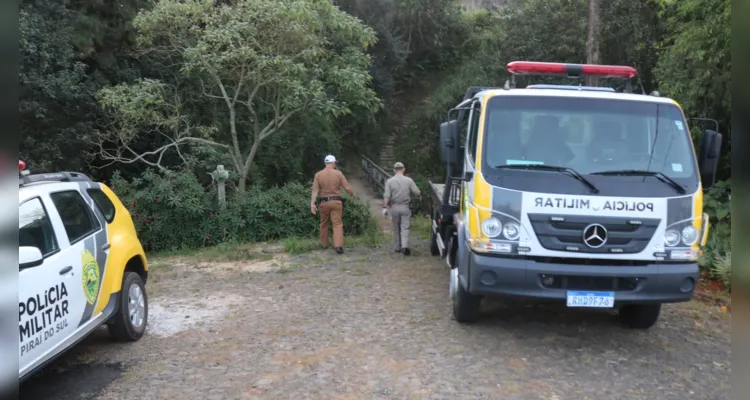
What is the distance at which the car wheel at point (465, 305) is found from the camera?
19.6 feet

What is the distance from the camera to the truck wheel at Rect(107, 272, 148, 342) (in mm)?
5496

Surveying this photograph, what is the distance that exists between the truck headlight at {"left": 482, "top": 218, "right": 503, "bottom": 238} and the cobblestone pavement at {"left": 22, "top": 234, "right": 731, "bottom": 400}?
1.17 m

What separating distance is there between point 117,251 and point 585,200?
440cm

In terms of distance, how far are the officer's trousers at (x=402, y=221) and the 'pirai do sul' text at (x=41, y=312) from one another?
6.25 m

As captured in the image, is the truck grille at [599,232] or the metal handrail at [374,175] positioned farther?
the metal handrail at [374,175]

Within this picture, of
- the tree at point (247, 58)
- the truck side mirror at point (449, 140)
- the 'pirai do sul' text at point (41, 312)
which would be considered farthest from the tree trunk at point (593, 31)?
the 'pirai do sul' text at point (41, 312)

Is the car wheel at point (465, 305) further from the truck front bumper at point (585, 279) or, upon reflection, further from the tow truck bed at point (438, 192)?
the tow truck bed at point (438, 192)

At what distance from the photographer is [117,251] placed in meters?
5.54

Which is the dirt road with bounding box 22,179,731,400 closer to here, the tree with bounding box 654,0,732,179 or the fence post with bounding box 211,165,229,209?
the fence post with bounding box 211,165,229,209

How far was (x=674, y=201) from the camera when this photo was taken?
5066 millimetres

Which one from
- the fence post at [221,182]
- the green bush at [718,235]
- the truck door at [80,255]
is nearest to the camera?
the truck door at [80,255]

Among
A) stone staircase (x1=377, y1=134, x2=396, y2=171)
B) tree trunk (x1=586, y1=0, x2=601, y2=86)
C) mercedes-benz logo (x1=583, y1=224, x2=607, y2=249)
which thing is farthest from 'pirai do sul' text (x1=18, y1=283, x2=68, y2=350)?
stone staircase (x1=377, y1=134, x2=396, y2=171)

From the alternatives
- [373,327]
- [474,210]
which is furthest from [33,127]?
[474,210]

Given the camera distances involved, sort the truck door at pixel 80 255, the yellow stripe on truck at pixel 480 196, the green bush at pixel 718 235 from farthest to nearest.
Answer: the green bush at pixel 718 235, the yellow stripe on truck at pixel 480 196, the truck door at pixel 80 255
